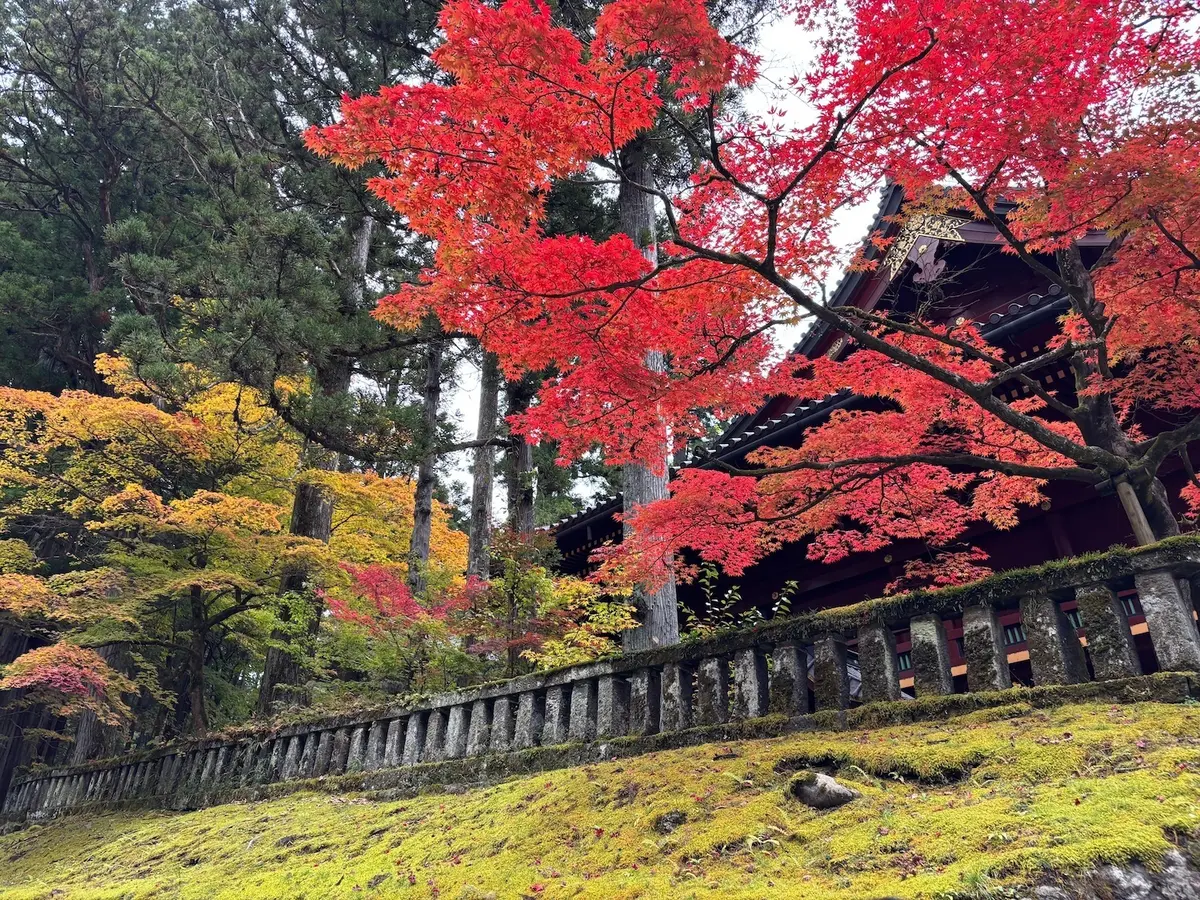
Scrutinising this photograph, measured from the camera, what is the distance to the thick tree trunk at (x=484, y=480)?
43.3ft

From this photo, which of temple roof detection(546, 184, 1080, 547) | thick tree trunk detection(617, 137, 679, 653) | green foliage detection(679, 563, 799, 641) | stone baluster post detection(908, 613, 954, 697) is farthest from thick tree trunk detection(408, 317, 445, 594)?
stone baluster post detection(908, 613, 954, 697)

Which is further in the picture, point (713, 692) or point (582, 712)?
point (582, 712)

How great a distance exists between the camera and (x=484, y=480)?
49.9 feet

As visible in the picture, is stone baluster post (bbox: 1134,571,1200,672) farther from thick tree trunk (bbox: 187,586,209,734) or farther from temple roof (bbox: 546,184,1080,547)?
thick tree trunk (bbox: 187,586,209,734)

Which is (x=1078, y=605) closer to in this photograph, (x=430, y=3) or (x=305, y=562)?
(x=305, y=562)

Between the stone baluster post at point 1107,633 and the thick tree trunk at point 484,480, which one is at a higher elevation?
the thick tree trunk at point 484,480

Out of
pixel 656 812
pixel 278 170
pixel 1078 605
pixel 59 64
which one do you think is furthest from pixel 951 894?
pixel 59 64

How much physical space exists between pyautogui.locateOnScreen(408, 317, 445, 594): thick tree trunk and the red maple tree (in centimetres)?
476

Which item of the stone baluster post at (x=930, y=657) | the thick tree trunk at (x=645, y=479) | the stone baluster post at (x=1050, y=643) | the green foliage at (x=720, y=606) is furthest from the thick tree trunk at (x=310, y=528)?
the stone baluster post at (x=1050, y=643)

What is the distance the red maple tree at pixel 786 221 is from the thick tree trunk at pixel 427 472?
15.6 ft

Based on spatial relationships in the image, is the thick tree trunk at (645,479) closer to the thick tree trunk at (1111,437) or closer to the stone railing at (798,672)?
the stone railing at (798,672)

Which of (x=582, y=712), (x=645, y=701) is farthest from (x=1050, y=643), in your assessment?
(x=582, y=712)

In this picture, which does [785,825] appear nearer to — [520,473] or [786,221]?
[786,221]

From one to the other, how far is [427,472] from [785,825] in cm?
1286
